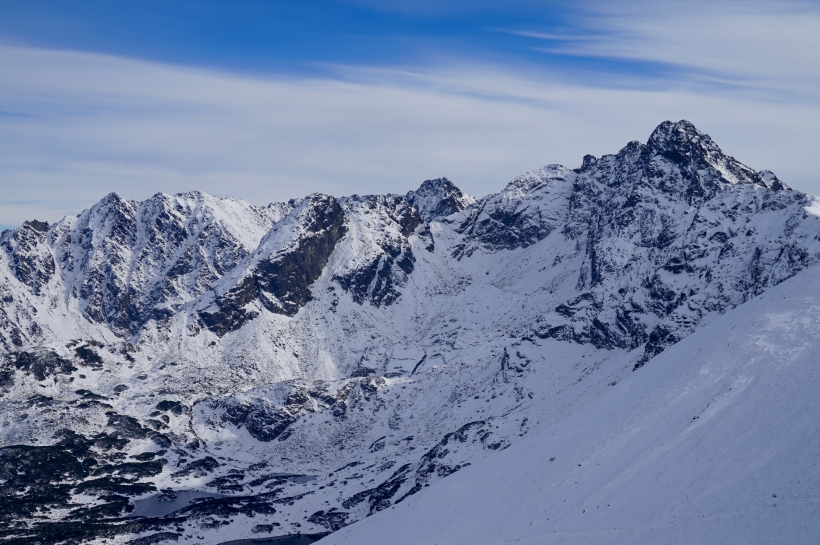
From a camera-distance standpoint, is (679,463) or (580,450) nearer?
(679,463)

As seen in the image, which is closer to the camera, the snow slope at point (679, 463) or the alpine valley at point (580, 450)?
the snow slope at point (679, 463)

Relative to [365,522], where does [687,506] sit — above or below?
above

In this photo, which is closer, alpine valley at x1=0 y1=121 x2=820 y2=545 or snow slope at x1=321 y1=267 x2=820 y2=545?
snow slope at x1=321 y1=267 x2=820 y2=545

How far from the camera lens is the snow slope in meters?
70.7

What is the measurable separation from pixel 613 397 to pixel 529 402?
192ft

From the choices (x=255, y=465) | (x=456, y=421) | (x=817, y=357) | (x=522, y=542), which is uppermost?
(x=817, y=357)

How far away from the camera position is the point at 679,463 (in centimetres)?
8319

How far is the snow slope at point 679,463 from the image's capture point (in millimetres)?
70688

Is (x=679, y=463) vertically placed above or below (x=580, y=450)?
above

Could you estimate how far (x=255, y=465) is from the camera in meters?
193

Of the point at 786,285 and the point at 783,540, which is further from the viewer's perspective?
the point at 786,285

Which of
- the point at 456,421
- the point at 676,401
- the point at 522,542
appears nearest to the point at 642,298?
the point at 456,421

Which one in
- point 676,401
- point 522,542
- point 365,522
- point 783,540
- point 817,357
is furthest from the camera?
point 365,522

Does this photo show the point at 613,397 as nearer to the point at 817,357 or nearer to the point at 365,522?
the point at 817,357
